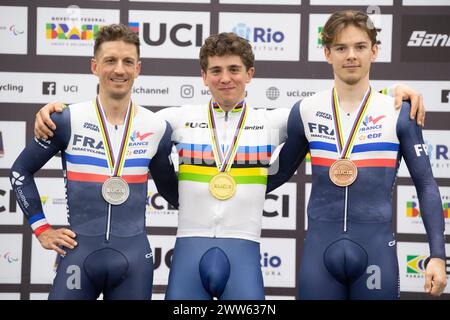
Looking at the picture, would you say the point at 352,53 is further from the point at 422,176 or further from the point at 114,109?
the point at 114,109

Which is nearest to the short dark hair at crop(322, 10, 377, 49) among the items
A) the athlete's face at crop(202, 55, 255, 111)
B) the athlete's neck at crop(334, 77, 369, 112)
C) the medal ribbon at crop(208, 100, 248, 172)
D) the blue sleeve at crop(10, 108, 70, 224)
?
the athlete's neck at crop(334, 77, 369, 112)

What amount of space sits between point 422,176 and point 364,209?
0.94ft

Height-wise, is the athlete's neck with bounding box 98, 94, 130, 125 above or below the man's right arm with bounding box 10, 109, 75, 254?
above

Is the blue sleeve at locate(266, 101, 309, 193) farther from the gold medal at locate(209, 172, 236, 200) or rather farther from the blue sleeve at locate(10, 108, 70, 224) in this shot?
the blue sleeve at locate(10, 108, 70, 224)

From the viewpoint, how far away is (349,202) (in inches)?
105

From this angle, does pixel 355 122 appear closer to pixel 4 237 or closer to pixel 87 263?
pixel 87 263

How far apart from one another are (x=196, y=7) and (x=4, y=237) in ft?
7.20

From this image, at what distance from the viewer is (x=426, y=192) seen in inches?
104

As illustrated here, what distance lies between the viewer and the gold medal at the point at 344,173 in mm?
2658

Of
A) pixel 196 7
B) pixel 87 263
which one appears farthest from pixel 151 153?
pixel 196 7

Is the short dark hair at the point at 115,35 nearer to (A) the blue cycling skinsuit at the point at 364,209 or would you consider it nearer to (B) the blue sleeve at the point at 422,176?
(A) the blue cycling skinsuit at the point at 364,209

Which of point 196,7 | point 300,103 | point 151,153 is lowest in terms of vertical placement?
point 151,153

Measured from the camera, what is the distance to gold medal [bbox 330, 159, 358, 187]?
8.72ft
